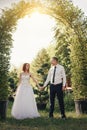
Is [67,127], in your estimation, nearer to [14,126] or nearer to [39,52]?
[14,126]

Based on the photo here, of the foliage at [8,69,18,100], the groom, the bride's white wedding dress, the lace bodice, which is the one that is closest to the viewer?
the groom

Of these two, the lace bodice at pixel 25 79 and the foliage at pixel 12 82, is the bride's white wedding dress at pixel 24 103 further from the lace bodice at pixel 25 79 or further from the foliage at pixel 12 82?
the foliage at pixel 12 82

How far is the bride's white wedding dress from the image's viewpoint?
328 inches

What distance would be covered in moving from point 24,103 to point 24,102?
0.08ft

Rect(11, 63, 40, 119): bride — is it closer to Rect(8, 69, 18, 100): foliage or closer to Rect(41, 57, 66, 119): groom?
Rect(41, 57, 66, 119): groom

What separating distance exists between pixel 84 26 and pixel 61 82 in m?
1.71

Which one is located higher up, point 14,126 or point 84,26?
point 84,26

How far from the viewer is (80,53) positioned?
344 inches

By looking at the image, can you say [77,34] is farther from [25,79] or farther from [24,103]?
[24,103]

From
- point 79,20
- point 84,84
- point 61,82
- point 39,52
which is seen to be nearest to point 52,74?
point 61,82

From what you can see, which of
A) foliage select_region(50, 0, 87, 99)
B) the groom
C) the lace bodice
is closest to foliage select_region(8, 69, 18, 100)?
the lace bodice

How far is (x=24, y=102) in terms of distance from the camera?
8484 mm

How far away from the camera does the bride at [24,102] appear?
834 centimetres

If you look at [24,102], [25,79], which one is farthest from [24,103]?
[25,79]
